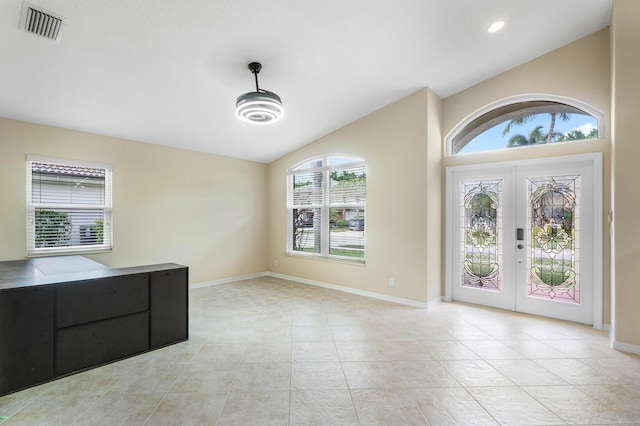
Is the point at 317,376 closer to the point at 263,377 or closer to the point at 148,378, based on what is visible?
the point at 263,377

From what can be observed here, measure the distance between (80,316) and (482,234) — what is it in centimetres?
492

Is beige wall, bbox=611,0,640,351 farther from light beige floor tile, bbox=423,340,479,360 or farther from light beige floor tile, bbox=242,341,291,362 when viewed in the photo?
light beige floor tile, bbox=242,341,291,362

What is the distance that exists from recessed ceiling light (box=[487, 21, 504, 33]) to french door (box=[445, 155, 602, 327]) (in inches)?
→ 69.7

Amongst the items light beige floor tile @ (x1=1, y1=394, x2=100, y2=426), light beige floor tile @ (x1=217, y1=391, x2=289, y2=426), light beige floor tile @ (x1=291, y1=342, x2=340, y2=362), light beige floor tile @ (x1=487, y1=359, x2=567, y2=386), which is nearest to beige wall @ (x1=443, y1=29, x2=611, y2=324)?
light beige floor tile @ (x1=487, y1=359, x2=567, y2=386)

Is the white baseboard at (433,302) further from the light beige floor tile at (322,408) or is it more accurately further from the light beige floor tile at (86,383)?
the light beige floor tile at (86,383)

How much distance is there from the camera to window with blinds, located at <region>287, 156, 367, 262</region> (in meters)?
5.26

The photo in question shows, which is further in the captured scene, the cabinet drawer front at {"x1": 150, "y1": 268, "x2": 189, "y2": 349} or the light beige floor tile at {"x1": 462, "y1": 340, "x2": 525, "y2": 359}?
the cabinet drawer front at {"x1": 150, "y1": 268, "x2": 189, "y2": 349}

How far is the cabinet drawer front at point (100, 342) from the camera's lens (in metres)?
2.51

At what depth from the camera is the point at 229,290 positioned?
5.32 m

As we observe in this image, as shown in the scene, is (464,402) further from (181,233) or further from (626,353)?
(181,233)

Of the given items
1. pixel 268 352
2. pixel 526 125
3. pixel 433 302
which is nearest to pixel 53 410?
pixel 268 352

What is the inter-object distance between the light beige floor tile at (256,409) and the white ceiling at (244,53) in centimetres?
318

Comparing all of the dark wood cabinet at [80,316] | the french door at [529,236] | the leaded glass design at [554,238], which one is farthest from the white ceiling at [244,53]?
the dark wood cabinet at [80,316]

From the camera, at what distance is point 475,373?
253cm
